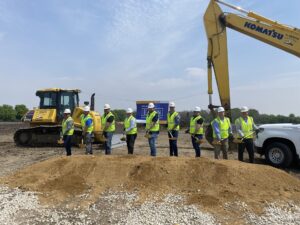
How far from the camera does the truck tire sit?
1106 cm

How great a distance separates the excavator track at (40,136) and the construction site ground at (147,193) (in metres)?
8.35

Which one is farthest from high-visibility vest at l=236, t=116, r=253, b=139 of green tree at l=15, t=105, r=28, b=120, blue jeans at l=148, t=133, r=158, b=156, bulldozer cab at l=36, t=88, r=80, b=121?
green tree at l=15, t=105, r=28, b=120

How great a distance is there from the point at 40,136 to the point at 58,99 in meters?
1.83

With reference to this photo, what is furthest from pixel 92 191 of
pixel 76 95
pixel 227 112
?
pixel 76 95

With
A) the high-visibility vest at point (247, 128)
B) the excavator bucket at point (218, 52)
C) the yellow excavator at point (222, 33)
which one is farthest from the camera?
the excavator bucket at point (218, 52)

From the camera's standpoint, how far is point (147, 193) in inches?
275

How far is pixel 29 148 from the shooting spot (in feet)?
54.4

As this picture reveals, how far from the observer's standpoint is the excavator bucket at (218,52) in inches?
573

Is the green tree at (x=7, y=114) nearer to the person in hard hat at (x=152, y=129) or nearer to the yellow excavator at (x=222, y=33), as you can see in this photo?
the yellow excavator at (x=222, y=33)

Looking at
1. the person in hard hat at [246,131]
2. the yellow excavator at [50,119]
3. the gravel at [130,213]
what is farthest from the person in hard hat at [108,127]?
the yellow excavator at [50,119]

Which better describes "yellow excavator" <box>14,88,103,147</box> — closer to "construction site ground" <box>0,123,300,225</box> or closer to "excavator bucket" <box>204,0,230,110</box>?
"excavator bucket" <box>204,0,230,110</box>

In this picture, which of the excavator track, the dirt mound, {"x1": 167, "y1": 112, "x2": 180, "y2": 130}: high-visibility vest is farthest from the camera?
the excavator track

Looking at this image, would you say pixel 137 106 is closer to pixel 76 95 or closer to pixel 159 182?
pixel 76 95

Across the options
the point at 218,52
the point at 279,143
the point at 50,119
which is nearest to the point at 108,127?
the point at 279,143
